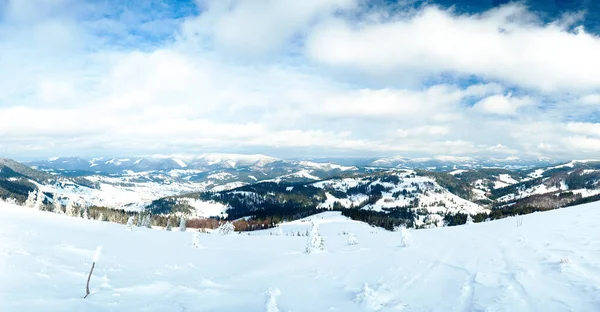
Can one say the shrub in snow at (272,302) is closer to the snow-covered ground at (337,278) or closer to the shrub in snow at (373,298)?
the snow-covered ground at (337,278)

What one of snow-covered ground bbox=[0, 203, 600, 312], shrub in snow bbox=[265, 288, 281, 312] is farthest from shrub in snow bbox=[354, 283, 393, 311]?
shrub in snow bbox=[265, 288, 281, 312]

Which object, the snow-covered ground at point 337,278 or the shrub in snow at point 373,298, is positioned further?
the shrub in snow at point 373,298

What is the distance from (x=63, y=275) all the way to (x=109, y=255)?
7669mm

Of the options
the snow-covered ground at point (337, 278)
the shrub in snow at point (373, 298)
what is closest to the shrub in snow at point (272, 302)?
the snow-covered ground at point (337, 278)

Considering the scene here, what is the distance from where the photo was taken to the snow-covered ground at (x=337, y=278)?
426 inches

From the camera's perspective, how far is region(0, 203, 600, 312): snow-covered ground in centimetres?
1081

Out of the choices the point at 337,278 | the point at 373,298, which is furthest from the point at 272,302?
the point at 337,278

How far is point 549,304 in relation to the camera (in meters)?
9.12

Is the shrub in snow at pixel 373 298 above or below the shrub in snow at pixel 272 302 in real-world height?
above

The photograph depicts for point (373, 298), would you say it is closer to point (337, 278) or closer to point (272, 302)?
point (272, 302)

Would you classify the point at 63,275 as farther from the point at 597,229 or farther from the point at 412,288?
the point at 597,229

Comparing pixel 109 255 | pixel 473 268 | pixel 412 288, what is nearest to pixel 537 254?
pixel 473 268

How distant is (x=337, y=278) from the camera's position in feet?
54.6

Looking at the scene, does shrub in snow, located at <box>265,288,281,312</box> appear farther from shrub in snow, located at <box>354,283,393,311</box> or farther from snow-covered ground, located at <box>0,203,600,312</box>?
shrub in snow, located at <box>354,283,393,311</box>
